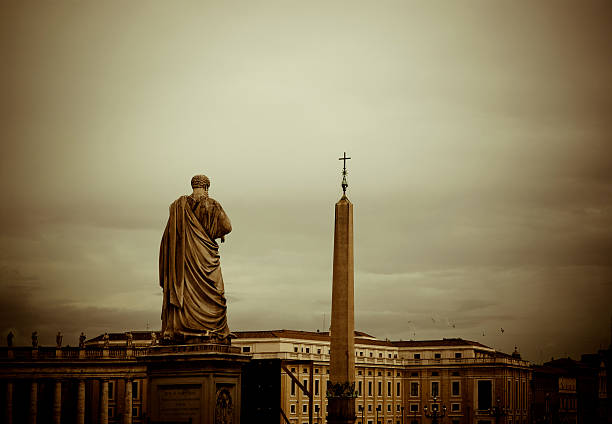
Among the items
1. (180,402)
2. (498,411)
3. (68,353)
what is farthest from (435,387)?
(180,402)

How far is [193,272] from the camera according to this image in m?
22.3

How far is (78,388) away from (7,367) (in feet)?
23.2

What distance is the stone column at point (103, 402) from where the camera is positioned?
8269cm

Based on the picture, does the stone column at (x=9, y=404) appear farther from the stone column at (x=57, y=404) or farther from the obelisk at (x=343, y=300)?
the obelisk at (x=343, y=300)

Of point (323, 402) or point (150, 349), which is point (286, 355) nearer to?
point (323, 402)

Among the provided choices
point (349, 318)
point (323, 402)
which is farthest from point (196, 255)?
point (323, 402)

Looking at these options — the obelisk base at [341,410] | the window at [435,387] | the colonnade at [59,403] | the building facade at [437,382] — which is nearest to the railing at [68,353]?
the colonnade at [59,403]

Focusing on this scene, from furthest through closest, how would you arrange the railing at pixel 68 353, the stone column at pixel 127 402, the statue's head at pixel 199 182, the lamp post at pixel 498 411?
1. the lamp post at pixel 498 411
2. the stone column at pixel 127 402
3. the railing at pixel 68 353
4. the statue's head at pixel 199 182

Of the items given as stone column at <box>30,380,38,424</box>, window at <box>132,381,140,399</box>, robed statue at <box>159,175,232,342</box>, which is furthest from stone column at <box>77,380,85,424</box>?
robed statue at <box>159,175,232,342</box>

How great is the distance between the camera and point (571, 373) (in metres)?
169

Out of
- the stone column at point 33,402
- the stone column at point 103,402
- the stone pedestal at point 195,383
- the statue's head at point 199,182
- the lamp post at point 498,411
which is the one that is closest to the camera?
the stone pedestal at point 195,383

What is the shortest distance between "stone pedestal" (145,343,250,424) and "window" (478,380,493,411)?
353ft

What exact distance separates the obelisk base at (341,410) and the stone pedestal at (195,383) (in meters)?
18.4

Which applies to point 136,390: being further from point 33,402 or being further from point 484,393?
point 484,393
